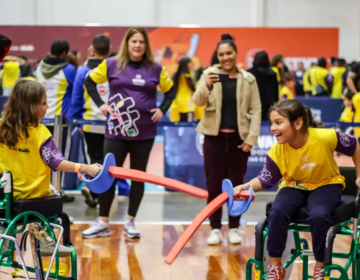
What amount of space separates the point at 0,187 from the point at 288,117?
61.4 inches

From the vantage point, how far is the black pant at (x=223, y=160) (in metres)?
4.73

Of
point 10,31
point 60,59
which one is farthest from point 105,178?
point 10,31

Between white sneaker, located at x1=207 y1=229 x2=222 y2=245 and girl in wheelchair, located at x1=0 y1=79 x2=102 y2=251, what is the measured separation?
1745mm

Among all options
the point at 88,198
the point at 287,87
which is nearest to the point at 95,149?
the point at 88,198

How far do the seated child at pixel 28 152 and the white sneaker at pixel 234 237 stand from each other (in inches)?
72.7

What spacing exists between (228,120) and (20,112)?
1874 millimetres

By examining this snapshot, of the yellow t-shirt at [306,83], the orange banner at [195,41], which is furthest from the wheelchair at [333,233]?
the orange banner at [195,41]

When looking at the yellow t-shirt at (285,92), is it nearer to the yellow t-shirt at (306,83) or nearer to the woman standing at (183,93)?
the woman standing at (183,93)

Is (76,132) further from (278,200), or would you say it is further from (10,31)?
(10,31)

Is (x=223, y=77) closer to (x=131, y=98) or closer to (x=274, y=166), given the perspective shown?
(x=131, y=98)

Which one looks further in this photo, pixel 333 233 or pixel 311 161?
pixel 311 161

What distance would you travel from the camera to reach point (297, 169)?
331 cm

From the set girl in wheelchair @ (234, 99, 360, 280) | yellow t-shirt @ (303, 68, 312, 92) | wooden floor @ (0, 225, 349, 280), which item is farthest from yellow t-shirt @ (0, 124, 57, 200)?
yellow t-shirt @ (303, 68, 312, 92)

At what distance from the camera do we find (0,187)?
3.08 metres
